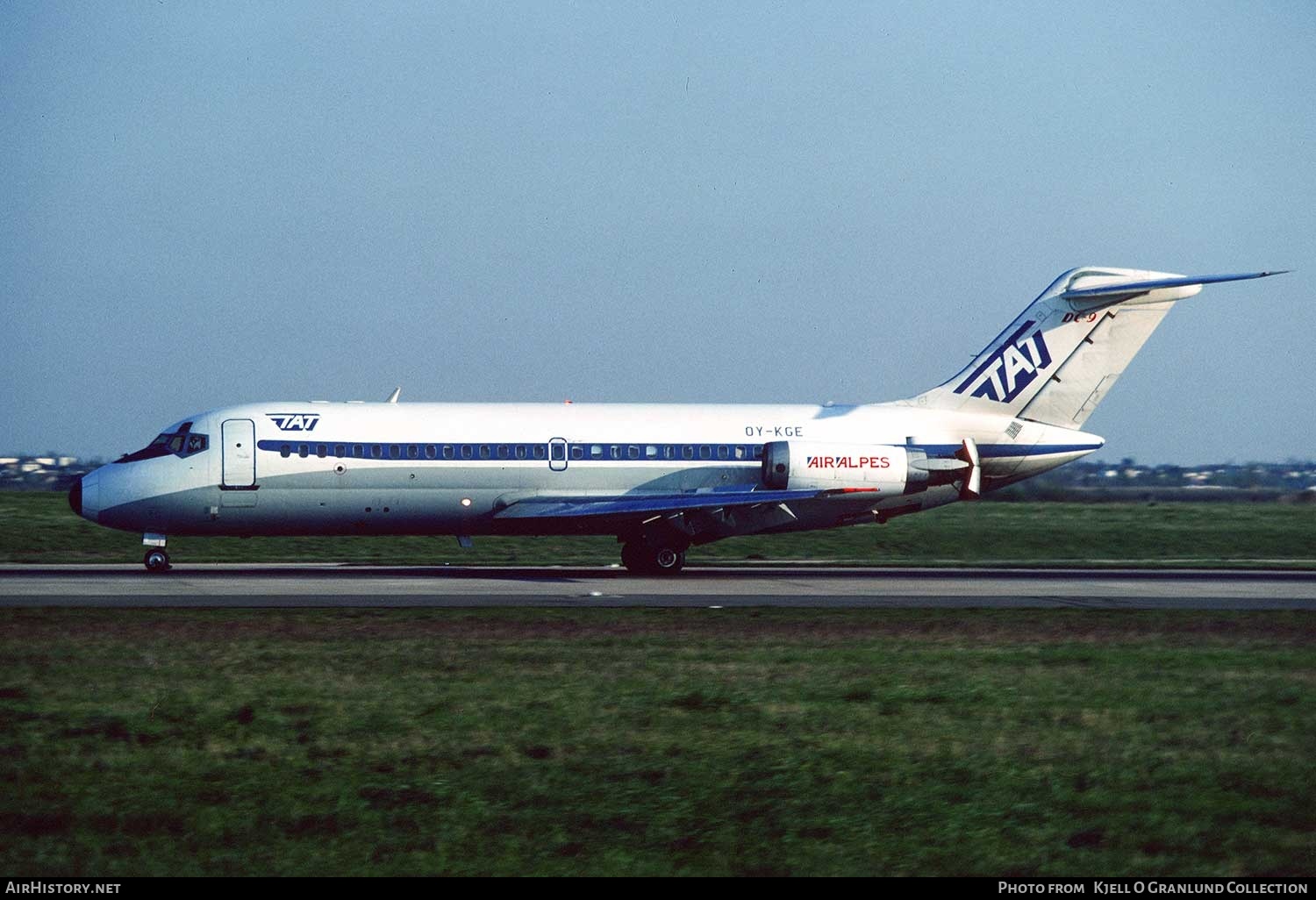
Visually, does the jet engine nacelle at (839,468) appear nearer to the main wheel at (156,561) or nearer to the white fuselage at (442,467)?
the white fuselage at (442,467)

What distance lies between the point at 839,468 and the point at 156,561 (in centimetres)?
1604

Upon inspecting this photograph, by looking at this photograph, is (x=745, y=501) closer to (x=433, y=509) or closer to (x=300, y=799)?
(x=433, y=509)

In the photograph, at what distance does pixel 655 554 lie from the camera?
110 feet

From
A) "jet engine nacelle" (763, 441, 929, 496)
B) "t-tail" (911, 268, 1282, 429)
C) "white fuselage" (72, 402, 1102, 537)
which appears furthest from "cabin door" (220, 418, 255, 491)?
"t-tail" (911, 268, 1282, 429)

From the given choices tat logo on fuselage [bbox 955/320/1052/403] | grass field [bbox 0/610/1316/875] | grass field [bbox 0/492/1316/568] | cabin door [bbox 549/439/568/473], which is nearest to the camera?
grass field [bbox 0/610/1316/875]

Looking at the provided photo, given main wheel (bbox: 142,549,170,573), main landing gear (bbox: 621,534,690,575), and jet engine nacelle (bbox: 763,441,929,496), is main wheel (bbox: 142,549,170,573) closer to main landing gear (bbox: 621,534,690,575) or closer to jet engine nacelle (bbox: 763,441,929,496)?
main landing gear (bbox: 621,534,690,575)

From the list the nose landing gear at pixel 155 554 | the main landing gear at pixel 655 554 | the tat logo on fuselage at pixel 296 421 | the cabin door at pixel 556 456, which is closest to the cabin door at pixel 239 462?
the tat logo on fuselage at pixel 296 421

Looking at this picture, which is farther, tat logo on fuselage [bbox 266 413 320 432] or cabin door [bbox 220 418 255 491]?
Answer: tat logo on fuselage [bbox 266 413 320 432]

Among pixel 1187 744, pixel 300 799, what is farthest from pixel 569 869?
pixel 1187 744

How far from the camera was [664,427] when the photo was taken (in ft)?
113

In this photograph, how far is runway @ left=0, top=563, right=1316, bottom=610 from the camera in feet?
83.9

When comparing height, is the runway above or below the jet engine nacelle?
below

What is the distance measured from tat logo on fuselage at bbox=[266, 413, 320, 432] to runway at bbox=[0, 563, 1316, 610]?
3.37 metres
